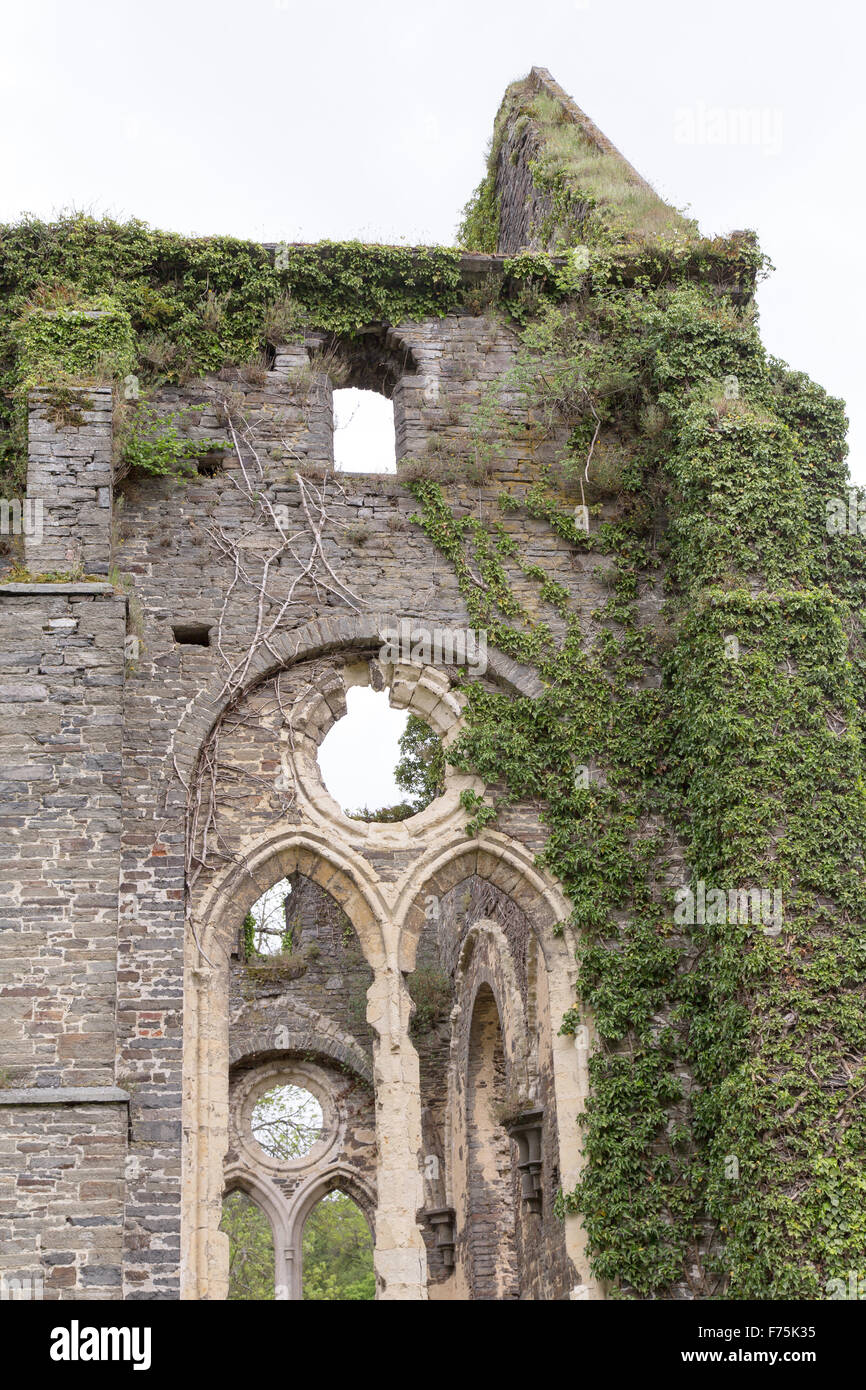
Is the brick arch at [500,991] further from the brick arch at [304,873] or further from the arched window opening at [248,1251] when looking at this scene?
the arched window opening at [248,1251]

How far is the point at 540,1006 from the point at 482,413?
5195 millimetres

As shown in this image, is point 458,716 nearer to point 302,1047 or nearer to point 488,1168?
point 488,1168

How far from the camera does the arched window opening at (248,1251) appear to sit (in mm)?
22719

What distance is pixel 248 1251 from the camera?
23.6 m

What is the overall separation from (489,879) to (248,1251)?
1486cm

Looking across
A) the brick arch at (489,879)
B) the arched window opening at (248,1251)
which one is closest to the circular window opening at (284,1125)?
the arched window opening at (248,1251)

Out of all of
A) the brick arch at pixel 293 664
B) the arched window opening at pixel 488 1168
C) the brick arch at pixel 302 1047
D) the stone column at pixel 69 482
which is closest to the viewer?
the stone column at pixel 69 482

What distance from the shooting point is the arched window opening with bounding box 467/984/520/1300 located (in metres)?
14.6

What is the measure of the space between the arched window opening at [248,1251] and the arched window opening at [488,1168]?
8.52 metres

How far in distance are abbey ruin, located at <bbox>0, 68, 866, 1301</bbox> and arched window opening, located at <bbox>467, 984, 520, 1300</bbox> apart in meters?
0.64

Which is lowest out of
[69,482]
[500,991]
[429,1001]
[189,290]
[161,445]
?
[500,991]

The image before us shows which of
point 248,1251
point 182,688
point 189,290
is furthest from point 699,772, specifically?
point 248,1251

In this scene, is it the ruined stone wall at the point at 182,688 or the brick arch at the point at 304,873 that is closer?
the ruined stone wall at the point at 182,688

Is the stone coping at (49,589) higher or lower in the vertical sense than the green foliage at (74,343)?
lower
